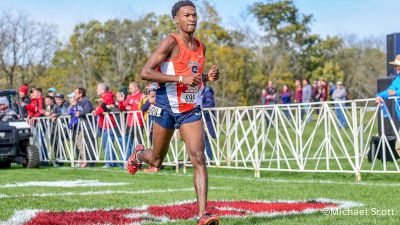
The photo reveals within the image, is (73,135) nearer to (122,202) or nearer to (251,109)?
(251,109)

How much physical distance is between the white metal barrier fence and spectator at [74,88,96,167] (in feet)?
0.09

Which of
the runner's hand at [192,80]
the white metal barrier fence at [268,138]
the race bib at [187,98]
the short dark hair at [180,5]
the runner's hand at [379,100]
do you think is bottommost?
the white metal barrier fence at [268,138]

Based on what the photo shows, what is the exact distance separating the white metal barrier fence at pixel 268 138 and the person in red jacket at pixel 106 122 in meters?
0.03

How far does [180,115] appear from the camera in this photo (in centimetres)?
777

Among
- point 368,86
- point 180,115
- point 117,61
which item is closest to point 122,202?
point 180,115

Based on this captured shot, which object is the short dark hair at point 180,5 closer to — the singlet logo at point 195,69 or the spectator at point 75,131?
the singlet logo at point 195,69

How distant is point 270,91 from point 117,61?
2336 cm

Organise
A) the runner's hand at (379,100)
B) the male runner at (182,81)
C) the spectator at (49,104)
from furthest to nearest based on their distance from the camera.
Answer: the spectator at (49,104), the runner's hand at (379,100), the male runner at (182,81)

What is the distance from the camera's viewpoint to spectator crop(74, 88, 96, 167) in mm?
20375

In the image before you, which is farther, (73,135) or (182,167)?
(73,135)

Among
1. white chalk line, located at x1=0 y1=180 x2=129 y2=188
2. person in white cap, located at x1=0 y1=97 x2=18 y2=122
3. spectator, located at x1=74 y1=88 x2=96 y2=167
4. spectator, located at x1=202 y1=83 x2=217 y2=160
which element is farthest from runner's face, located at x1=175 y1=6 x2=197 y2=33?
person in white cap, located at x1=0 y1=97 x2=18 y2=122

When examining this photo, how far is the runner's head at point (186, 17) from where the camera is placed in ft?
25.4

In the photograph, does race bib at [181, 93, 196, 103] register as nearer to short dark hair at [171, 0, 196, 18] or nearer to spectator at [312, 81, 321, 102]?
short dark hair at [171, 0, 196, 18]

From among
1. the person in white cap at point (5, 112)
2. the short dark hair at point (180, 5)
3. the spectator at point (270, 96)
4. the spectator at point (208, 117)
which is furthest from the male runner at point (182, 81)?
the spectator at point (270, 96)
